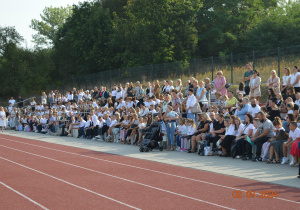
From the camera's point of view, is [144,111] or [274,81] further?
[144,111]

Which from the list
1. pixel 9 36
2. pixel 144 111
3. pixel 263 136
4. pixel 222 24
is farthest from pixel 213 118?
pixel 9 36

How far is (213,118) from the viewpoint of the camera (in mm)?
16156

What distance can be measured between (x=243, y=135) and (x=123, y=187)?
18.9ft

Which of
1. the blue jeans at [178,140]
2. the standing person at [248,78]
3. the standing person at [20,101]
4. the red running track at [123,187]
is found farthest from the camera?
the standing person at [20,101]

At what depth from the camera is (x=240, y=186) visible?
10.1 metres

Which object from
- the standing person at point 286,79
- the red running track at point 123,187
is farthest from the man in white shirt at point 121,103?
the standing person at point 286,79

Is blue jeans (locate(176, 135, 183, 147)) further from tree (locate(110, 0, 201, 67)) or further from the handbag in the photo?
tree (locate(110, 0, 201, 67))

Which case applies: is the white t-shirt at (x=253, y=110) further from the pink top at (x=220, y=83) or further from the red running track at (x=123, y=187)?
the red running track at (x=123, y=187)

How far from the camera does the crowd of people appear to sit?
45.1 feet

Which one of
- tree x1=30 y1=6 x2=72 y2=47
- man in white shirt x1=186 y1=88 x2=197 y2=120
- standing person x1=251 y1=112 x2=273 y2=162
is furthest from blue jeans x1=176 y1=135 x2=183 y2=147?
tree x1=30 y1=6 x2=72 y2=47

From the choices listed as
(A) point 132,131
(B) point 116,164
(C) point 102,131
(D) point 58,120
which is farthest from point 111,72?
(B) point 116,164

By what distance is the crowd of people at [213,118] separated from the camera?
13.8m

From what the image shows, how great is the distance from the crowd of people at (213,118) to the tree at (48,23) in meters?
61.4

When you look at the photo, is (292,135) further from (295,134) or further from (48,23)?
(48,23)
